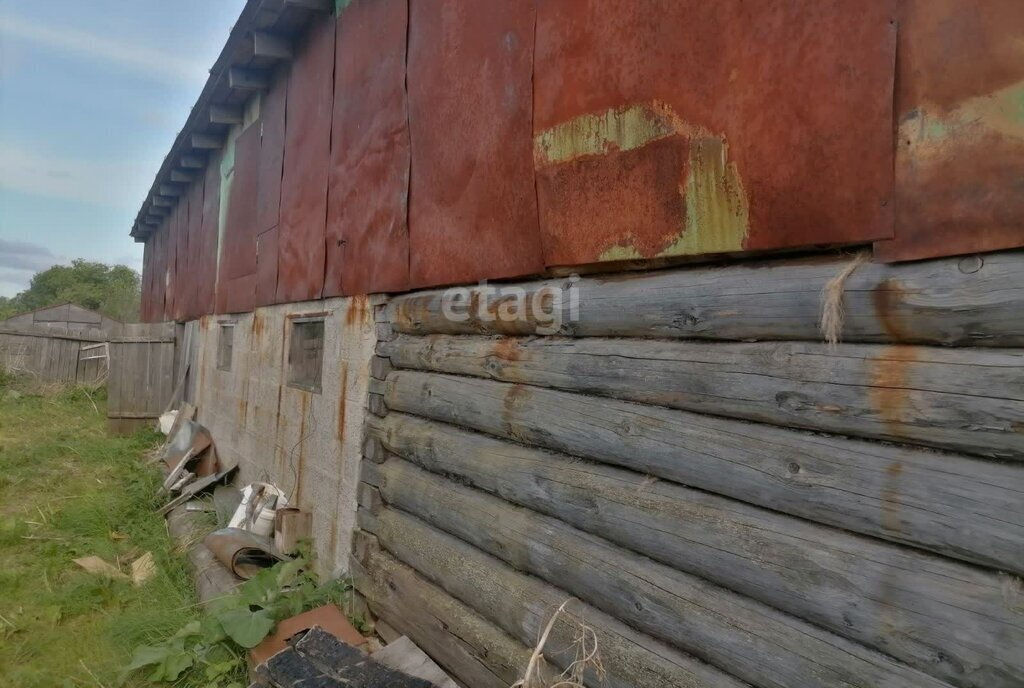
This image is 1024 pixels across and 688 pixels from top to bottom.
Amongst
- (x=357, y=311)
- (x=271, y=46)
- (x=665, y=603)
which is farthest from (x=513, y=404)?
(x=271, y=46)

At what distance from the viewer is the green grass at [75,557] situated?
4508 mm

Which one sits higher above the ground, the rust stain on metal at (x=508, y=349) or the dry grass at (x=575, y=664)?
the rust stain on metal at (x=508, y=349)

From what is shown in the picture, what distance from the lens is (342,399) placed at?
488 cm

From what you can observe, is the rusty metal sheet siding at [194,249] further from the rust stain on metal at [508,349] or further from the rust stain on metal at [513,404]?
the rust stain on metal at [513,404]

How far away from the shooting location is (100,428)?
42.3 feet

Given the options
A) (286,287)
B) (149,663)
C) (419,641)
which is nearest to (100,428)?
(286,287)

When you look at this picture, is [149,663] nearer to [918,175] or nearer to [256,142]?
[918,175]

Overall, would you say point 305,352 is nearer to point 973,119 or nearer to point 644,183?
point 644,183

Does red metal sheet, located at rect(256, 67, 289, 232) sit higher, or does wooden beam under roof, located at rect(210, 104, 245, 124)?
wooden beam under roof, located at rect(210, 104, 245, 124)

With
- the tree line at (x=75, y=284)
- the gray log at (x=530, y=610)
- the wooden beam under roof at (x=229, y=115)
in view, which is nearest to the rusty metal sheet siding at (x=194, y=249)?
the wooden beam under roof at (x=229, y=115)

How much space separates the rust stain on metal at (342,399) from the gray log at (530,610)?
3.03 ft

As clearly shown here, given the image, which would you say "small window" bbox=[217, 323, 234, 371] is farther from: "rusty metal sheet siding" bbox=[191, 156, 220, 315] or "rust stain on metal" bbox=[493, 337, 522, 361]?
"rust stain on metal" bbox=[493, 337, 522, 361]

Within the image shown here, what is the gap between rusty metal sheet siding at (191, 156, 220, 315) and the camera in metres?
9.84

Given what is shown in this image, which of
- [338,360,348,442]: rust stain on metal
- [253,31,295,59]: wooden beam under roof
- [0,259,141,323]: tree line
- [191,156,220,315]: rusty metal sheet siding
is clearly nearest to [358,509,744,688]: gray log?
[338,360,348,442]: rust stain on metal
